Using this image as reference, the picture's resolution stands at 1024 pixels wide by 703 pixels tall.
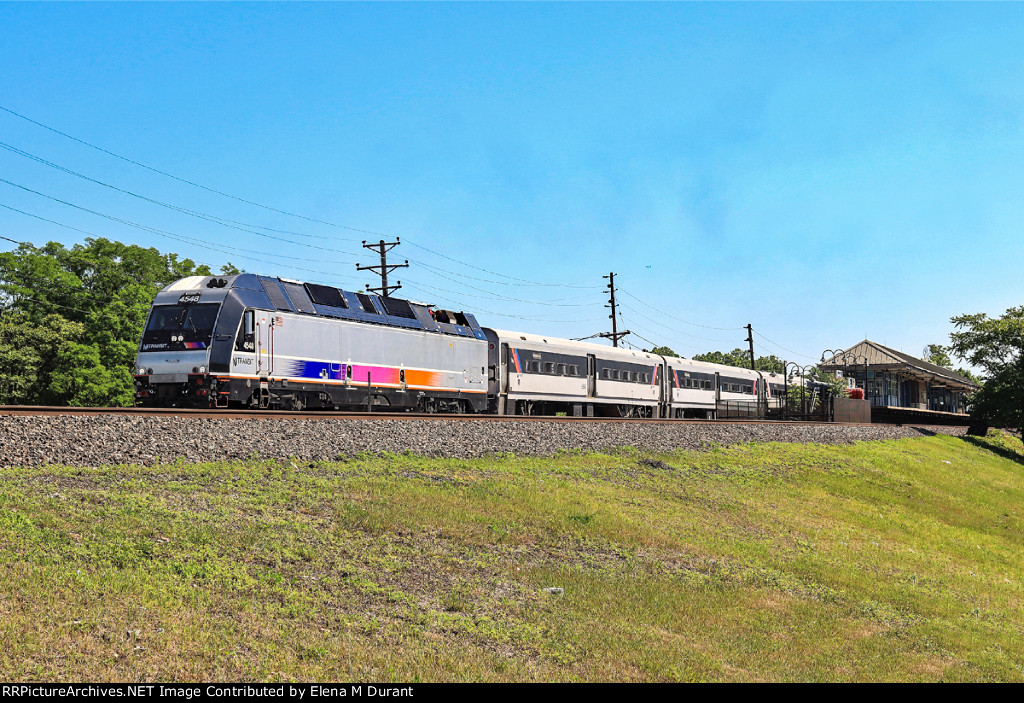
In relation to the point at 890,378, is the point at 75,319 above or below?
above

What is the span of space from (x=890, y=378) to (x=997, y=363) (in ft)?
77.6

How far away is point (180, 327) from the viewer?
23172 millimetres

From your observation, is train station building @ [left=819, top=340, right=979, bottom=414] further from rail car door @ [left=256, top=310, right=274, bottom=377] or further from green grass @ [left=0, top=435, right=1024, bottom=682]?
green grass @ [left=0, top=435, right=1024, bottom=682]

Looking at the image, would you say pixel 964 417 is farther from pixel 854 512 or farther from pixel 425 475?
pixel 425 475

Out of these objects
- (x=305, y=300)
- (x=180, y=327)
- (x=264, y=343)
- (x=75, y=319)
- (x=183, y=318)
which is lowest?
(x=264, y=343)

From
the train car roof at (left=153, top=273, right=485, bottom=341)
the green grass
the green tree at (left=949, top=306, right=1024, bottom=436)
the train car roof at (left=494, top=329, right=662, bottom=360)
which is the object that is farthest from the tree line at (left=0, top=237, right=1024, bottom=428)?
the green grass

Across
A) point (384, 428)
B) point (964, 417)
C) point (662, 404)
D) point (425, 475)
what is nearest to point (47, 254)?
point (662, 404)

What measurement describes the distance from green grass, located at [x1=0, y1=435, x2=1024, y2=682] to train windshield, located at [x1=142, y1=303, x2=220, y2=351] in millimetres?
8693

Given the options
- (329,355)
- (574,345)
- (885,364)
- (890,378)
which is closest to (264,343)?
(329,355)

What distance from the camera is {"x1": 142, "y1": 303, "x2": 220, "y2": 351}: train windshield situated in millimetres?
22750

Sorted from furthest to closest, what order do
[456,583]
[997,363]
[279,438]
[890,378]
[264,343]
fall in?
[890,378] < [997,363] < [264,343] < [279,438] < [456,583]

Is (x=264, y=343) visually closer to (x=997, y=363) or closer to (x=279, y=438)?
(x=279, y=438)

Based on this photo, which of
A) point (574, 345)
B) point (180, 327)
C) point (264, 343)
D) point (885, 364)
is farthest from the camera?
point (885, 364)
